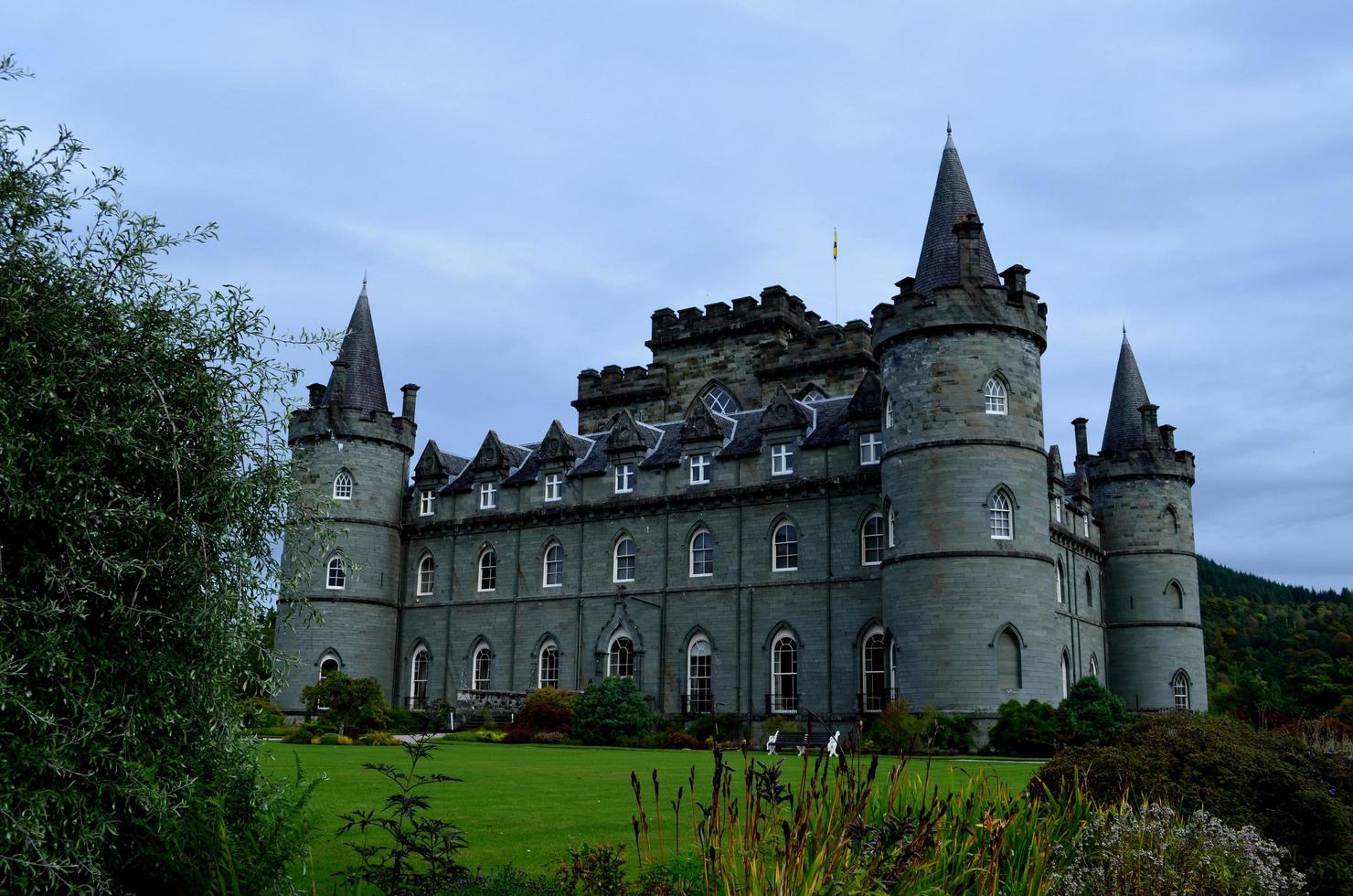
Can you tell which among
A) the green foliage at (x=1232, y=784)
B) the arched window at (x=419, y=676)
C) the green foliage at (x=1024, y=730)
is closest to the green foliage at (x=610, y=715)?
the green foliage at (x=1024, y=730)

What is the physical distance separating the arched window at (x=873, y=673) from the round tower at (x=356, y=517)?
67.4 feet

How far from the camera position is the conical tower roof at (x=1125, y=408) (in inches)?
1849

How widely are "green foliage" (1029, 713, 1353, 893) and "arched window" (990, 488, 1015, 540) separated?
21.7 meters

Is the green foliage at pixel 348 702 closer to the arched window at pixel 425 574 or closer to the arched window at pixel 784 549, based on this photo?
the arched window at pixel 425 574

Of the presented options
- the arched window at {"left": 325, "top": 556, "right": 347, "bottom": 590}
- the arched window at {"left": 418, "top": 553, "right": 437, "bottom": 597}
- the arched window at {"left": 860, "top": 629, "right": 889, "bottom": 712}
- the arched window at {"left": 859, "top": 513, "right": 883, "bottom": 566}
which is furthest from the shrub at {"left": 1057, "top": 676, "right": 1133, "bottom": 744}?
the arched window at {"left": 325, "top": 556, "right": 347, "bottom": 590}

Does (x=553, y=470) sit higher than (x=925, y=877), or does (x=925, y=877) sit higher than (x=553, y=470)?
(x=553, y=470)

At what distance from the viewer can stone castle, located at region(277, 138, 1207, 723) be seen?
3381cm

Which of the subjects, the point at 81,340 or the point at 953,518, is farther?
the point at 953,518

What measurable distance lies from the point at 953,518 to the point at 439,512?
76.3ft

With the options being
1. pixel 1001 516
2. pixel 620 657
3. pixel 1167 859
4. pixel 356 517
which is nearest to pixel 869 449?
pixel 1001 516

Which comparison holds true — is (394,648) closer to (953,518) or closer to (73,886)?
(953,518)

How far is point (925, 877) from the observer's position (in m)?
7.30

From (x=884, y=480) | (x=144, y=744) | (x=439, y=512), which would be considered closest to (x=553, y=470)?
(x=439, y=512)

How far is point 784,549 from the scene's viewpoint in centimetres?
3912
